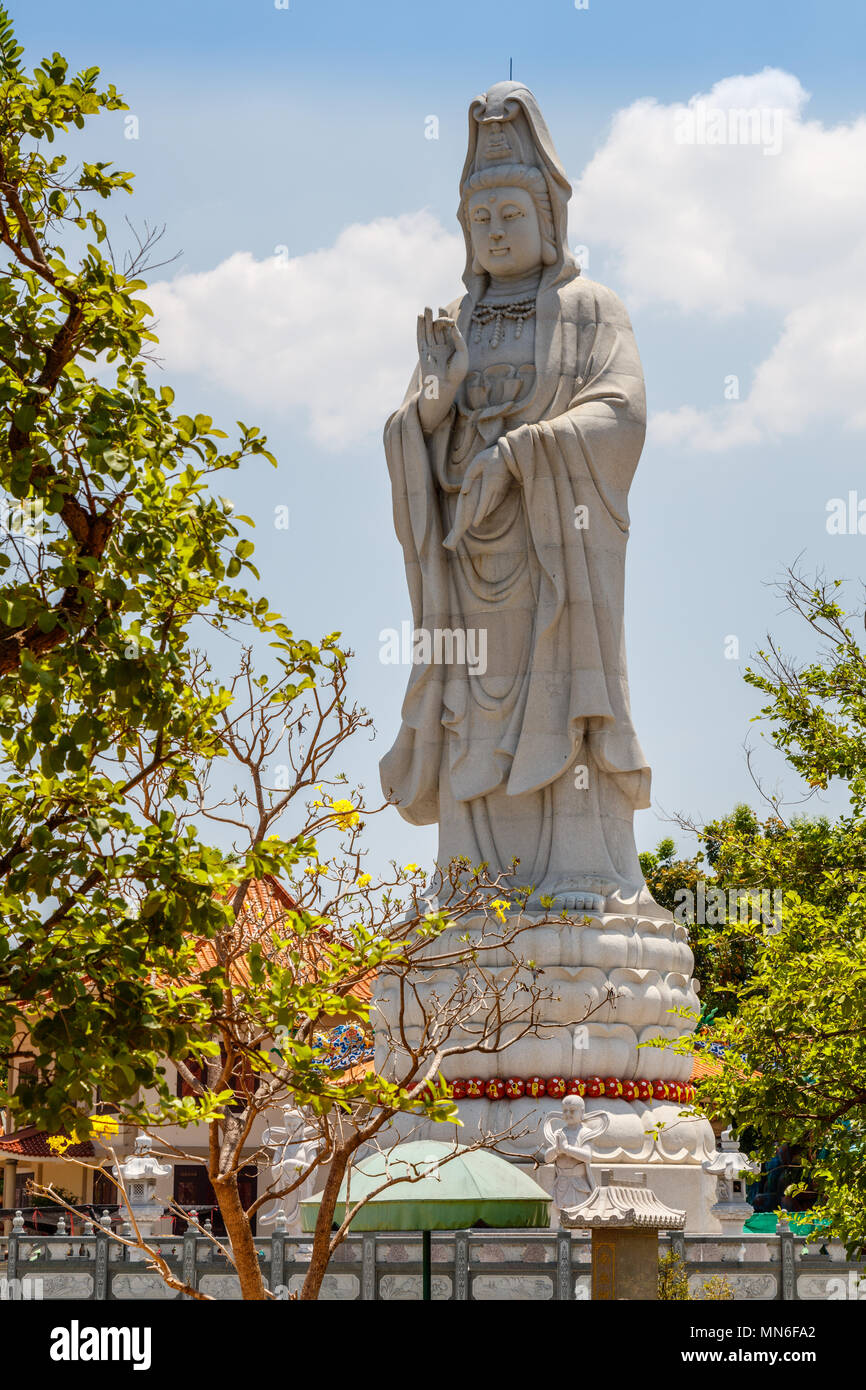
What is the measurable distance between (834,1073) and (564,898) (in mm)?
5671

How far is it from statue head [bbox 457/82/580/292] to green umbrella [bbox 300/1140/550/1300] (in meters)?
8.38

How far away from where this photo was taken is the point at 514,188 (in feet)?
55.7

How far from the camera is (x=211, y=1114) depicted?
255 inches

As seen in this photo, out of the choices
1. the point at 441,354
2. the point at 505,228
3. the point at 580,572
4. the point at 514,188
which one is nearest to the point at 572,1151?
the point at 580,572

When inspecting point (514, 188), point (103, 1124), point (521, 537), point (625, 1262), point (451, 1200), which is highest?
point (514, 188)

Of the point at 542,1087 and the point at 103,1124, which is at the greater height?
the point at 542,1087

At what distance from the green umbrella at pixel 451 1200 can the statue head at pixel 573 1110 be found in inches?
91.1

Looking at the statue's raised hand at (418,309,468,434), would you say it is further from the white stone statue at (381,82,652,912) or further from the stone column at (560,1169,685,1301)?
the stone column at (560,1169,685,1301)

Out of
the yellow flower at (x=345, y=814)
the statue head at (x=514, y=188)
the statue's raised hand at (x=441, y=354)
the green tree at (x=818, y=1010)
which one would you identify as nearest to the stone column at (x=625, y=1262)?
the green tree at (x=818, y=1010)

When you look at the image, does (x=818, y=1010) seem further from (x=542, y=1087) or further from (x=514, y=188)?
(x=514, y=188)

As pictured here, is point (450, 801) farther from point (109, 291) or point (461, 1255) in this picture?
point (109, 291)

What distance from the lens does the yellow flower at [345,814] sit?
7801mm

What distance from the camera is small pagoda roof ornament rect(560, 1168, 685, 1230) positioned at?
13.5 m

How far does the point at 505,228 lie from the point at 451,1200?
9.03 meters
